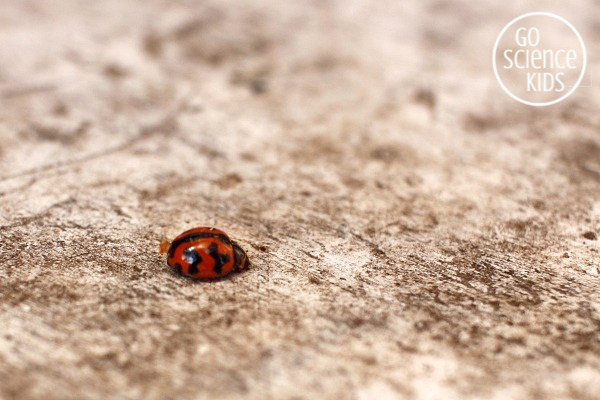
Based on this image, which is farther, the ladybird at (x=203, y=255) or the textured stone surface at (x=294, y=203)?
the ladybird at (x=203, y=255)

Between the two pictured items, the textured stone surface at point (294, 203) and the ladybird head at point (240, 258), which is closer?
the textured stone surface at point (294, 203)

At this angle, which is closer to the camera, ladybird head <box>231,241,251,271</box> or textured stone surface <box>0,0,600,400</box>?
textured stone surface <box>0,0,600,400</box>

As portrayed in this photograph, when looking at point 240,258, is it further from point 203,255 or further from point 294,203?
point 294,203

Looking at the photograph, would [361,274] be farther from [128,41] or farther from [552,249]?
[128,41]

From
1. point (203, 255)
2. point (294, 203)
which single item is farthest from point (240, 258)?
point (294, 203)
